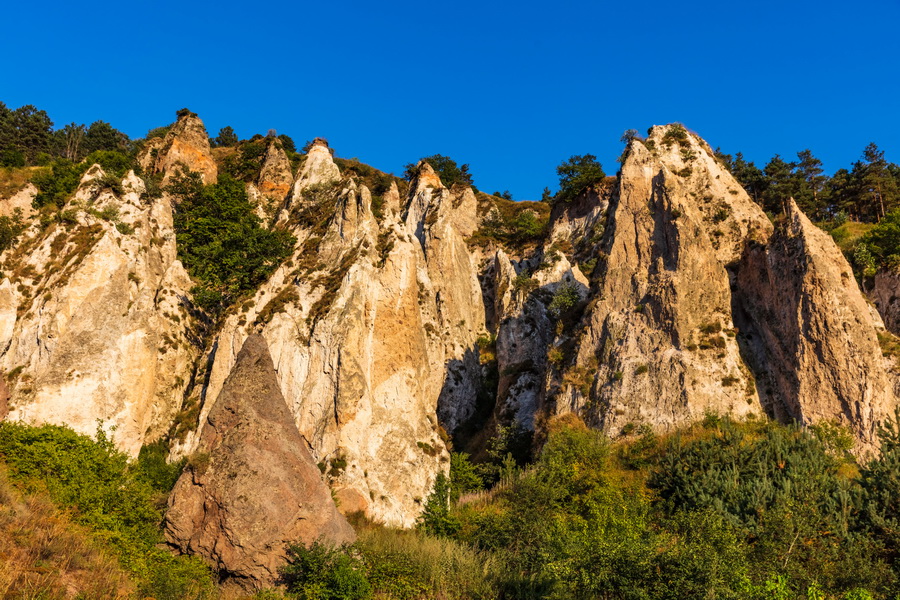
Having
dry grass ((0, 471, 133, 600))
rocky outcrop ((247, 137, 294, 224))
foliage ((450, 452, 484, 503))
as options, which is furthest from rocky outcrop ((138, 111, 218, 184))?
dry grass ((0, 471, 133, 600))

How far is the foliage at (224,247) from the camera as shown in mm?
37094

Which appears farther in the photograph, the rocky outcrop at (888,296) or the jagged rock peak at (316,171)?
the jagged rock peak at (316,171)

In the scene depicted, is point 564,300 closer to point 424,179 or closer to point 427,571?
point 427,571

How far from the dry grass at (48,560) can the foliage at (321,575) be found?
14.0 feet

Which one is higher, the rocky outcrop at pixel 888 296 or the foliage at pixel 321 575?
the rocky outcrop at pixel 888 296

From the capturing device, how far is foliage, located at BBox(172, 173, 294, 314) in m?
37.1

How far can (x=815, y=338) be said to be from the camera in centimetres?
2688

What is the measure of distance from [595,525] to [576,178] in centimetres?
3690

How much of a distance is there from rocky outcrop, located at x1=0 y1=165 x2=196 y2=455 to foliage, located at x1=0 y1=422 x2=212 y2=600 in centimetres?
349

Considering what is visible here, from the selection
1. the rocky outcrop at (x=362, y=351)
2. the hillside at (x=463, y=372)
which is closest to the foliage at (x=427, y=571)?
the hillside at (x=463, y=372)

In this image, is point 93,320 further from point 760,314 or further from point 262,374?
point 760,314

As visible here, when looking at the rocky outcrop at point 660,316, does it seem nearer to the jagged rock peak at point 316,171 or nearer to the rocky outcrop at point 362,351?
the rocky outcrop at point 362,351

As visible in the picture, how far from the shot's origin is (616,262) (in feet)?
113

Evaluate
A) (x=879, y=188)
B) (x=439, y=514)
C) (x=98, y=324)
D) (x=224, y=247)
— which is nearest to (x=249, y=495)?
(x=439, y=514)
